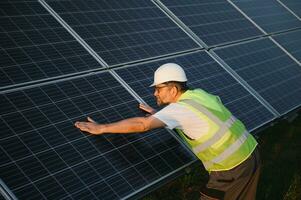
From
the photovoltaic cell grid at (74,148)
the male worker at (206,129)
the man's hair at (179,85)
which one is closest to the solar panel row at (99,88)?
the photovoltaic cell grid at (74,148)

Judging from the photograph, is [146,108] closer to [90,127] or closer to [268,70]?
[90,127]

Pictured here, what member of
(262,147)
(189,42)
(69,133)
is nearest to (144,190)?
(69,133)

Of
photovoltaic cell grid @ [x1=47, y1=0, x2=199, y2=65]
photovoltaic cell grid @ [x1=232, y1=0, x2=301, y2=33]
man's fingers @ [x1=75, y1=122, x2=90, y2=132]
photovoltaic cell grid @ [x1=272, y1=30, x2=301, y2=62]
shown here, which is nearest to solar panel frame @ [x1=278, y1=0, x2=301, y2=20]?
photovoltaic cell grid @ [x1=232, y1=0, x2=301, y2=33]

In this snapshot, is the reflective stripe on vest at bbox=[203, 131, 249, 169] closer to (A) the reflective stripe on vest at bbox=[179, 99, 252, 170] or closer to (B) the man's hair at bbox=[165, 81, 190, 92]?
(A) the reflective stripe on vest at bbox=[179, 99, 252, 170]

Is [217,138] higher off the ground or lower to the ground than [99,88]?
lower

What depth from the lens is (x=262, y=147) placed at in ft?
34.7

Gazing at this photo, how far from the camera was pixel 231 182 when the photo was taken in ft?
19.5

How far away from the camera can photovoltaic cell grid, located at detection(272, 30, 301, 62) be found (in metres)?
12.2

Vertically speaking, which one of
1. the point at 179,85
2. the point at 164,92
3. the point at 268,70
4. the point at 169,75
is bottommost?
the point at 268,70

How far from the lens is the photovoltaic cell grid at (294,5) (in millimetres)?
16077

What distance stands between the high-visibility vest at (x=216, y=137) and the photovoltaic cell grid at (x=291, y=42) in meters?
6.84

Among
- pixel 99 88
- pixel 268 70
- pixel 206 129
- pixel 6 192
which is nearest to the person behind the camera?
pixel 6 192

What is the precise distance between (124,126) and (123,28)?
3.29m

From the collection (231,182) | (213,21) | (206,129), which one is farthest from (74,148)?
(213,21)
